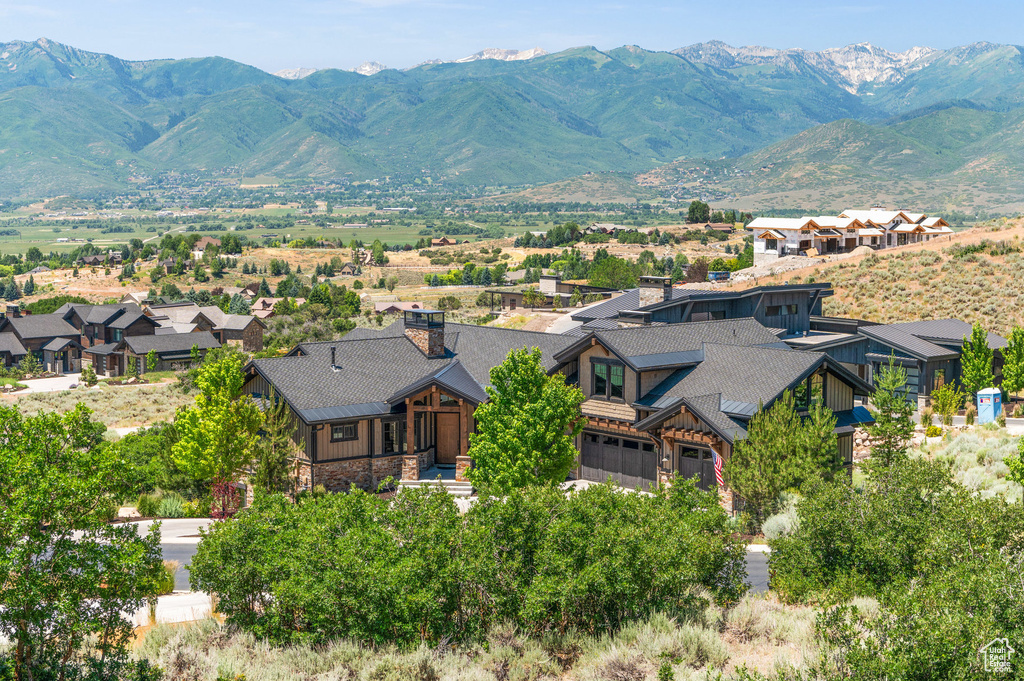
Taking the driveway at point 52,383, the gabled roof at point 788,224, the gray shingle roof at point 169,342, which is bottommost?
the driveway at point 52,383

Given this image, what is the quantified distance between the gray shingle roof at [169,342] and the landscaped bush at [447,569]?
3390 inches

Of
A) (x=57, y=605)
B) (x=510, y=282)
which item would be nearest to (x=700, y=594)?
(x=57, y=605)

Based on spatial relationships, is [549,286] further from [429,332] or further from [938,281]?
[429,332]

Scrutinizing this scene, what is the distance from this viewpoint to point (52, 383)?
100312 mm

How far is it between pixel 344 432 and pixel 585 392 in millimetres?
9807

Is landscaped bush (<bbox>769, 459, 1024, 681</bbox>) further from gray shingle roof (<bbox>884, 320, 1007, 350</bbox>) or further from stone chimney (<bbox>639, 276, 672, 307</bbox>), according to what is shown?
gray shingle roof (<bbox>884, 320, 1007, 350</bbox>)

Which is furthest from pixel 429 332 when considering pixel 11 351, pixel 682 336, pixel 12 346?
pixel 12 346

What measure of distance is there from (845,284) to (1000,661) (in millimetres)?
81008

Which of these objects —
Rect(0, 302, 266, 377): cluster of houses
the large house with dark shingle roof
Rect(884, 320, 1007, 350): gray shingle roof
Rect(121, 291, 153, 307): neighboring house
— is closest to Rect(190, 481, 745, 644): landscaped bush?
the large house with dark shingle roof

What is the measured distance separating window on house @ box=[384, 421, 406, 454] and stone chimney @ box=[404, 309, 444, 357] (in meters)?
4.55

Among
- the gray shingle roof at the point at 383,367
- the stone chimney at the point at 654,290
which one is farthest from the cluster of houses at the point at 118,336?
the gray shingle roof at the point at 383,367

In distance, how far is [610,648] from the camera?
1802cm

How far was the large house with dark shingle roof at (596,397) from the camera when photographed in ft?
123

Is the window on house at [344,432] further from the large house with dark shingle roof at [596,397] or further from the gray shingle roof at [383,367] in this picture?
the gray shingle roof at [383,367]
